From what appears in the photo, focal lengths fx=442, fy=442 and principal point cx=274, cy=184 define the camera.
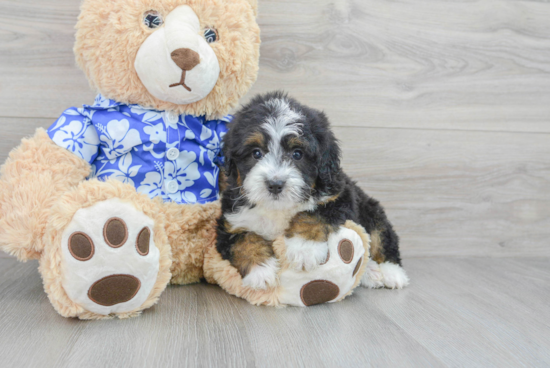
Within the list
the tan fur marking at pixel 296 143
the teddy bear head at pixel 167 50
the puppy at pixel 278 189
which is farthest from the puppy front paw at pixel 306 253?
the teddy bear head at pixel 167 50

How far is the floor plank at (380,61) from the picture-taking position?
229 centimetres

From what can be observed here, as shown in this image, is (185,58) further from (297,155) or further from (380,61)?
(380,61)

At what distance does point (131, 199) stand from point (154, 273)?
28 centimetres

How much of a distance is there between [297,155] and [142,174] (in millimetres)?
689

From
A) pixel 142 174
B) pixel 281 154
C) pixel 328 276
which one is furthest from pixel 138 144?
pixel 328 276

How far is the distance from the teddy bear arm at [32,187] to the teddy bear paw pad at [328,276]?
0.92 m

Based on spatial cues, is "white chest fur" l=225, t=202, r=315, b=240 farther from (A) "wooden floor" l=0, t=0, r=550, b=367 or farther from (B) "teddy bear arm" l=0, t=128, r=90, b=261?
(B) "teddy bear arm" l=0, t=128, r=90, b=261

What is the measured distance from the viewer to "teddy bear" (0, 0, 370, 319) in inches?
58.6

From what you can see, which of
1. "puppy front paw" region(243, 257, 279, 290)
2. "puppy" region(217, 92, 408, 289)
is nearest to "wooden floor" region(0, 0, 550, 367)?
"puppy front paw" region(243, 257, 279, 290)

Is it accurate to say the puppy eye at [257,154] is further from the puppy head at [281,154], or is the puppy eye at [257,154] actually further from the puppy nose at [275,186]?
the puppy nose at [275,186]

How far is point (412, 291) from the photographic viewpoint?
209 centimetres

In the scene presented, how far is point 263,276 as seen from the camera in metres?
1.68

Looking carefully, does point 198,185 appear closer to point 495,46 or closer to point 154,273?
point 154,273

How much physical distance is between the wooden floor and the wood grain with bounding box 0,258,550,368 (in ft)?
0.04
